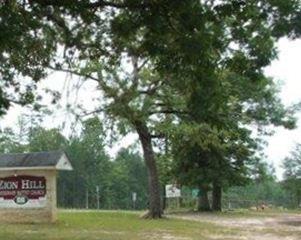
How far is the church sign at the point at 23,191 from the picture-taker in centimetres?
2892

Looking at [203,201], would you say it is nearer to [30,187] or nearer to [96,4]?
[30,187]

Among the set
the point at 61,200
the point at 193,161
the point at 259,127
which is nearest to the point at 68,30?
the point at 259,127

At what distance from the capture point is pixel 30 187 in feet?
95.7

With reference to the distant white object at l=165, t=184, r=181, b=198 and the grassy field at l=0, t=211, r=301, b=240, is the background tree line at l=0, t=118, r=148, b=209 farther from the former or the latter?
the grassy field at l=0, t=211, r=301, b=240

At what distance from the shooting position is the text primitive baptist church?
28641mm

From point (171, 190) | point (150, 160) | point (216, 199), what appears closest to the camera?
point (150, 160)

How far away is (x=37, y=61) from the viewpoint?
21.6 meters

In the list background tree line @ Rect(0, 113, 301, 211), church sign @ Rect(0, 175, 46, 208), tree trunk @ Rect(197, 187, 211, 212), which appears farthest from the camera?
background tree line @ Rect(0, 113, 301, 211)

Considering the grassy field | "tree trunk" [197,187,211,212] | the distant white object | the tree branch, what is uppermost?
the tree branch

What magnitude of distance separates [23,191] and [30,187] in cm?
38

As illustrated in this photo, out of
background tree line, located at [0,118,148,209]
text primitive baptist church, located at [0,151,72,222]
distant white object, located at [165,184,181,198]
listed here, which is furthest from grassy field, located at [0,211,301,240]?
background tree line, located at [0,118,148,209]

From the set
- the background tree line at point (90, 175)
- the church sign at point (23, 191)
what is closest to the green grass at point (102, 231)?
the church sign at point (23, 191)

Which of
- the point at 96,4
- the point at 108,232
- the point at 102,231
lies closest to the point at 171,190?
the point at 102,231

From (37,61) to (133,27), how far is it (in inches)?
235
